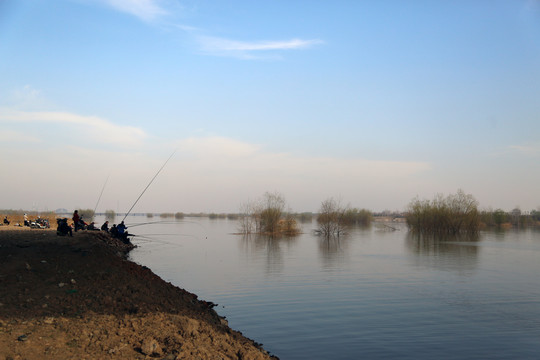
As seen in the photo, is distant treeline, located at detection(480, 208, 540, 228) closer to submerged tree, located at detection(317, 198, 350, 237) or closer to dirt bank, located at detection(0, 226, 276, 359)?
submerged tree, located at detection(317, 198, 350, 237)

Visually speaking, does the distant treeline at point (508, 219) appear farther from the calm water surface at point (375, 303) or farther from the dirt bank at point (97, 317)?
the dirt bank at point (97, 317)

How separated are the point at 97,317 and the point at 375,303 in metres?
10.9

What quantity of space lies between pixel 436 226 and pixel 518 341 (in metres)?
64.2

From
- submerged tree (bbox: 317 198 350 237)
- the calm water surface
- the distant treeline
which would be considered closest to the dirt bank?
the calm water surface

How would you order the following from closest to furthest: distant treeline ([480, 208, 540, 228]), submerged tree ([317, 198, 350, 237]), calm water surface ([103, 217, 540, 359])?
calm water surface ([103, 217, 540, 359]), submerged tree ([317, 198, 350, 237]), distant treeline ([480, 208, 540, 228])

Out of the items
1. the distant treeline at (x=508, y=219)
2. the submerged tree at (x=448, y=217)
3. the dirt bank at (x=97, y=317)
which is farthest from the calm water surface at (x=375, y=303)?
the distant treeline at (x=508, y=219)

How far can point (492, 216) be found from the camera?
96188 mm

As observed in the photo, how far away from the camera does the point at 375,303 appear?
16.1 m

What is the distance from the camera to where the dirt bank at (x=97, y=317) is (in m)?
7.10

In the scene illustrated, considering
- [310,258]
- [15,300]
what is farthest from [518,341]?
[310,258]

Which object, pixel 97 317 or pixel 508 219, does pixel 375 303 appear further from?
pixel 508 219

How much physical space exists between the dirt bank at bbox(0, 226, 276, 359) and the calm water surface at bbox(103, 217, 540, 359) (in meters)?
2.36

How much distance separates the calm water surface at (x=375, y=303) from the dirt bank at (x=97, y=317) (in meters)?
2.36

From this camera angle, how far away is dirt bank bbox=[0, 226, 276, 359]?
710 cm
